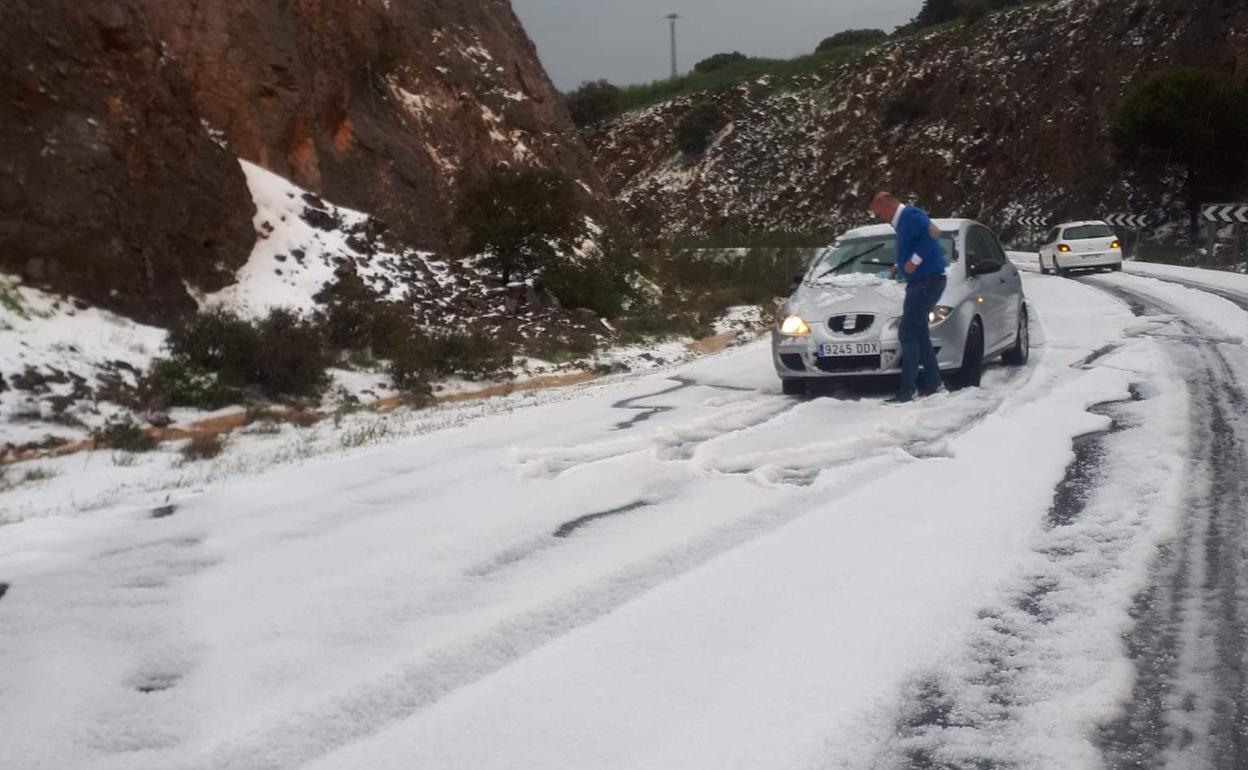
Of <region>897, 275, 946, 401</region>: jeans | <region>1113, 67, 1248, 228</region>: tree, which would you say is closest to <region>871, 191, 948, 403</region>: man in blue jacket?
<region>897, 275, 946, 401</region>: jeans

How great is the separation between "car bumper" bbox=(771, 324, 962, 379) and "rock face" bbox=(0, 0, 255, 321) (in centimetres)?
713

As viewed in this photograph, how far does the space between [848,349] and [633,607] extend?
19.8 feet

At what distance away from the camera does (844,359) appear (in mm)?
10367

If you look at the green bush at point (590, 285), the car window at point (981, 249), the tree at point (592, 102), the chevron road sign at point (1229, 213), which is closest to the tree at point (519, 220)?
the green bush at point (590, 285)

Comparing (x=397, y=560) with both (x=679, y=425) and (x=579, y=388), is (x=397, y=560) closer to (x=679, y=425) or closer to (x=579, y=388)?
(x=679, y=425)

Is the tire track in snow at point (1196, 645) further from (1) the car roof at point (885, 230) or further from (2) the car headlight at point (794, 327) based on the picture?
(1) the car roof at point (885, 230)

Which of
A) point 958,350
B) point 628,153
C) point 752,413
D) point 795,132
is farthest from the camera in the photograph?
point 628,153

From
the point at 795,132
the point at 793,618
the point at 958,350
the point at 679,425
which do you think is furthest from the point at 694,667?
the point at 795,132

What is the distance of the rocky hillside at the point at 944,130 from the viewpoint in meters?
55.2

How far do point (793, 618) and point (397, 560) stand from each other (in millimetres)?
1829

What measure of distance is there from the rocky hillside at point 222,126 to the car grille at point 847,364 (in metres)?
7.43

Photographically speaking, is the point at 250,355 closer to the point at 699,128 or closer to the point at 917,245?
the point at 917,245

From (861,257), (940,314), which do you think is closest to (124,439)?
(861,257)

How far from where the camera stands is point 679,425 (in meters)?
8.88
